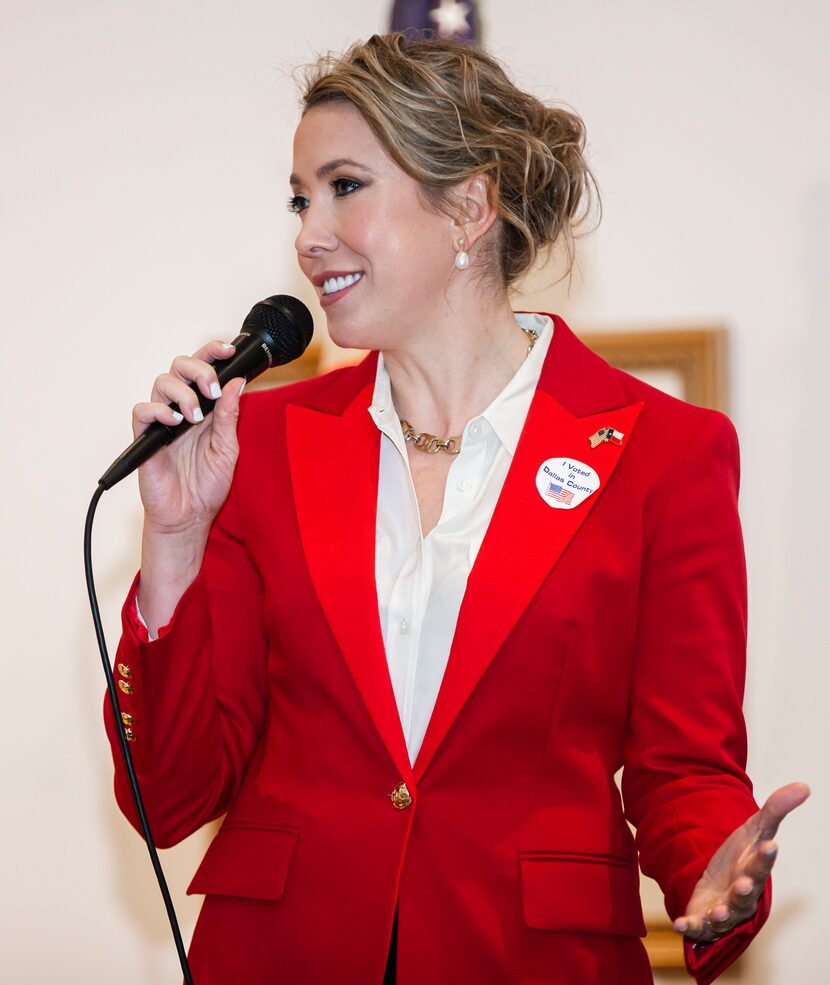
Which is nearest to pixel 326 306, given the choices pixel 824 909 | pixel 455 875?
pixel 455 875

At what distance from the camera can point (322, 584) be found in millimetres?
1715

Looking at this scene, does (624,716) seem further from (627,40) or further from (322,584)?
(627,40)

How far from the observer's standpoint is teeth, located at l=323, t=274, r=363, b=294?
1.80 meters

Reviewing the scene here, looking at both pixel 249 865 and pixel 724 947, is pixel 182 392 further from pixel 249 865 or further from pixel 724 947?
pixel 724 947

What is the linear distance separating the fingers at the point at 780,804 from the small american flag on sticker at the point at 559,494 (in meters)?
0.52

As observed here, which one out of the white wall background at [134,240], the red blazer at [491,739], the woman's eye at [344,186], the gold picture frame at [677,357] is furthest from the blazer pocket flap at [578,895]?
the white wall background at [134,240]

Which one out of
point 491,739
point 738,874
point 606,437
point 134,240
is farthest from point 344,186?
point 134,240

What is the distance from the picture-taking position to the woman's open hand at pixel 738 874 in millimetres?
1296

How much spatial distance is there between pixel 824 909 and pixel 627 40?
70.6 inches

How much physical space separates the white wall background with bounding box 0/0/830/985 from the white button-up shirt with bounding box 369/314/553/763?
38.4 inches

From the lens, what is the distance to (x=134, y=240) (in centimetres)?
293

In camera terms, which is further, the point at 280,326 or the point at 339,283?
the point at 339,283

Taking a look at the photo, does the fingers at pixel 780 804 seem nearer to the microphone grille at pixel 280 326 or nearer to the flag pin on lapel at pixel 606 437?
the flag pin on lapel at pixel 606 437

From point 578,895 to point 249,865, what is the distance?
41cm
